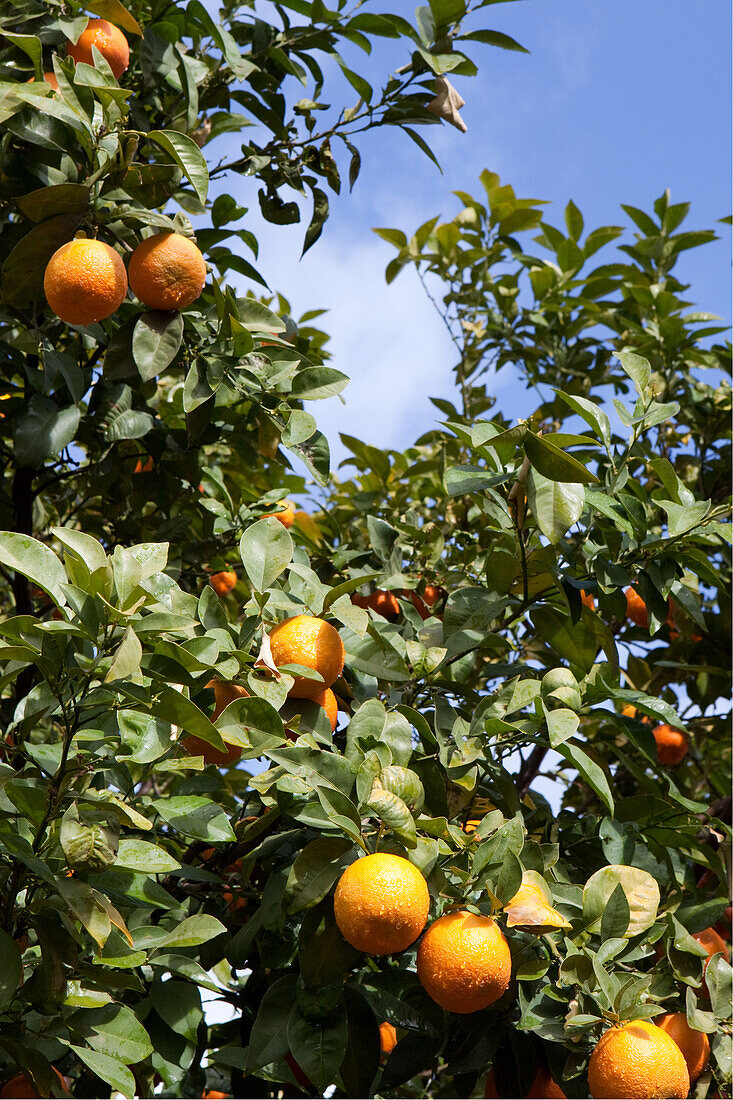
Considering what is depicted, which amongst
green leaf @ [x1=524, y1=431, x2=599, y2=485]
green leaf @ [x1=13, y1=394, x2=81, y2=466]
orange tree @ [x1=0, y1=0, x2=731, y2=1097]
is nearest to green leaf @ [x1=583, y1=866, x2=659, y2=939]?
orange tree @ [x1=0, y1=0, x2=731, y2=1097]

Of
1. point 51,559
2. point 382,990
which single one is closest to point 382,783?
point 382,990

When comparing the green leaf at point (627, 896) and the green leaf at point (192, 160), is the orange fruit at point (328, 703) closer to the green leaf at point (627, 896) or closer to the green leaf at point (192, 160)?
the green leaf at point (627, 896)

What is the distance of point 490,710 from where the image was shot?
1.38m

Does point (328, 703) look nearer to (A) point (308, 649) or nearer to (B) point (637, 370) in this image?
(A) point (308, 649)

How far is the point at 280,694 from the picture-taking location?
3.98 ft

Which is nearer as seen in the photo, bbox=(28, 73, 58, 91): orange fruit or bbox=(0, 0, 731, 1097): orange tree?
bbox=(0, 0, 731, 1097): orange tree

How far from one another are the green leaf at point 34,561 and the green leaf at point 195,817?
0.99ft

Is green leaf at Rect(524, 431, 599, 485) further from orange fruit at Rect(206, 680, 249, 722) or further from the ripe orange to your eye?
the ripe orange

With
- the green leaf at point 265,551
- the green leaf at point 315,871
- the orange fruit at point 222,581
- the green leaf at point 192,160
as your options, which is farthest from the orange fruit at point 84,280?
the orange fruit at point 222,581

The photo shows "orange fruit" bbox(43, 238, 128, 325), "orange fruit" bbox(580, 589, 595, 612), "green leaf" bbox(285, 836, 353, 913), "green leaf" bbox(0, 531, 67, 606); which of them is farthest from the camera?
"orange fruit" bbox(580, 589, 595, 612)

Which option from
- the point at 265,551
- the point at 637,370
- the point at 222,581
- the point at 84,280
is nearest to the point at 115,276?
the point at 84,280

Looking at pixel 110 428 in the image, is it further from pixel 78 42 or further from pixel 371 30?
pixel 371 30

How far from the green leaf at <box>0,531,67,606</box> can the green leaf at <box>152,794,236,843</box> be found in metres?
0.30

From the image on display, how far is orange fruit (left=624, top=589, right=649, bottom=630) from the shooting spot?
2092mm
